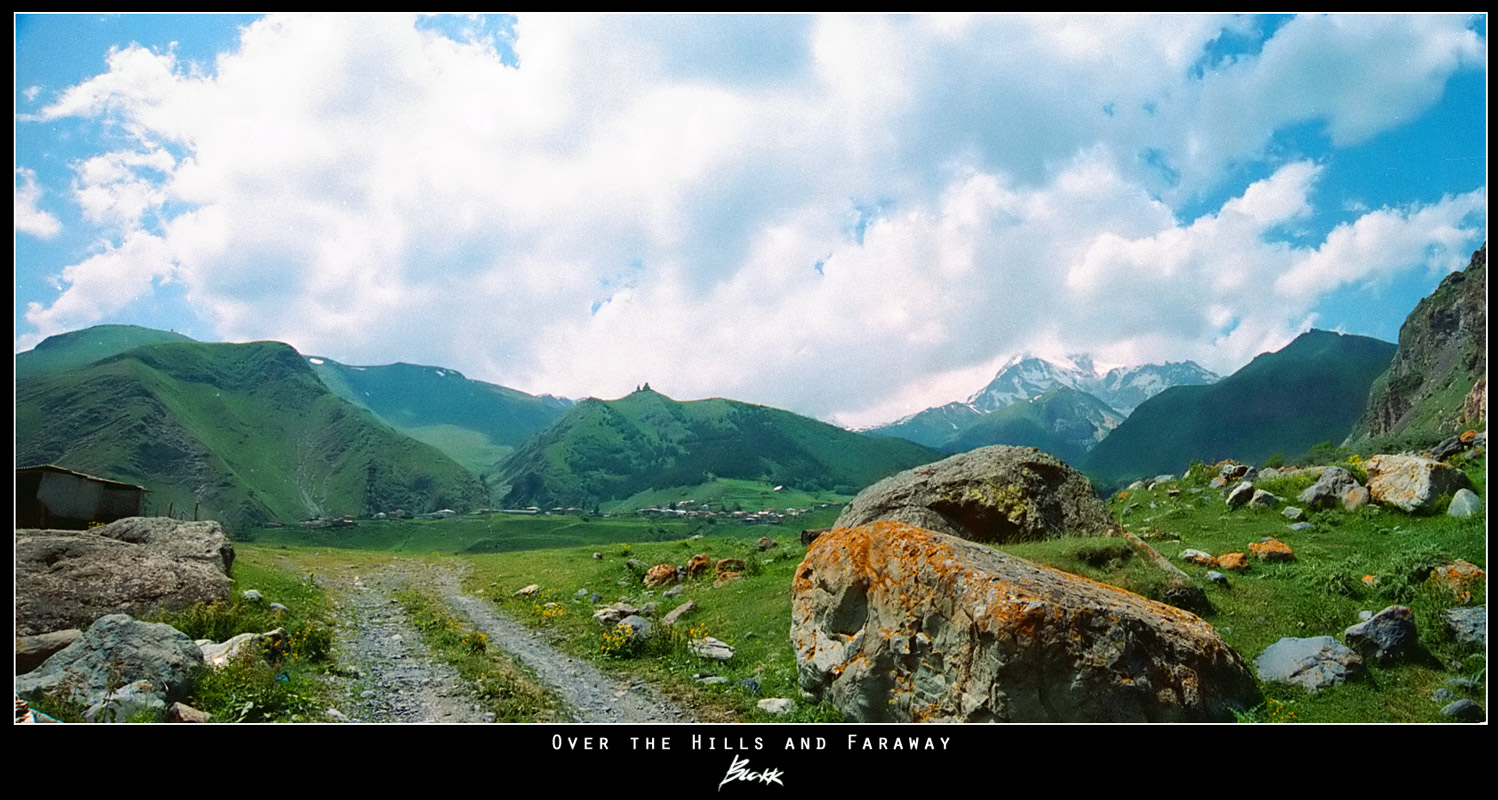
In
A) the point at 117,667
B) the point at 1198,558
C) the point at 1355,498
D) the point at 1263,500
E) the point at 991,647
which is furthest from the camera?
the point at 1263,500

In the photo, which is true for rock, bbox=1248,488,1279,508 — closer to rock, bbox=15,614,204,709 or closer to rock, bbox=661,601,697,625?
rock, bbox=661,601,697,625

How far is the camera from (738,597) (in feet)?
66.3

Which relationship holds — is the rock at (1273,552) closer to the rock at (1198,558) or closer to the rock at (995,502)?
the rock at (1198,558)

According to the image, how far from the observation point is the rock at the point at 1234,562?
57.4 feet

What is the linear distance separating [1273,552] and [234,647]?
24.8m

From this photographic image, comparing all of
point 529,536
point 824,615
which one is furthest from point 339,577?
point 529,536

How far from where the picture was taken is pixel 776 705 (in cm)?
1160

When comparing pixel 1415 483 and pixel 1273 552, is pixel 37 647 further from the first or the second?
pixel 1415 483

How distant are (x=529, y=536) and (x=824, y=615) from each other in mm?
134304

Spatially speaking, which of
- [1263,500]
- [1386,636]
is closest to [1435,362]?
[1263,500]
